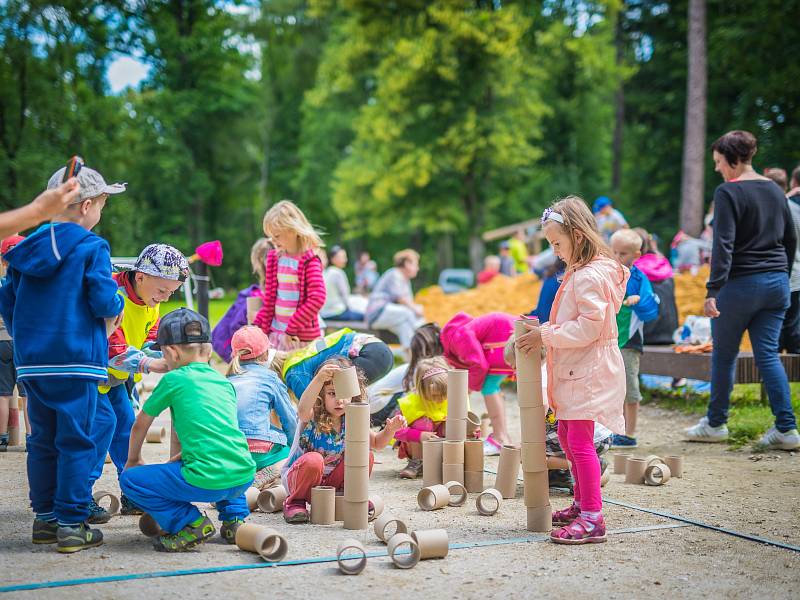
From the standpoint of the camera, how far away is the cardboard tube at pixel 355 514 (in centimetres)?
467

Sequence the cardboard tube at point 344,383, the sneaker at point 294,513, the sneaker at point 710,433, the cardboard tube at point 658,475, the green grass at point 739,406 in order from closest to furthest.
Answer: the cardboard tube at point 344,383
the sneaker at point 294,513
the cardboard tube at point 658,475
the sneaker at point 710,433
the green grass at point 739,406

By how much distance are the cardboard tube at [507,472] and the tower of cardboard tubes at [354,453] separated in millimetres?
1101

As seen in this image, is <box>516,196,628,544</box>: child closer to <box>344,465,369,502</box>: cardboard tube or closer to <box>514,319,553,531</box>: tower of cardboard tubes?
<box>514,319,553,531</box>: tower of cardboard tubes

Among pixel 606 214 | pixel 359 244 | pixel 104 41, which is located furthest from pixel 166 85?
pixel 606 214

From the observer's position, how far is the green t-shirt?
13.5 ft

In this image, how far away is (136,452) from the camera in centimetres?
431

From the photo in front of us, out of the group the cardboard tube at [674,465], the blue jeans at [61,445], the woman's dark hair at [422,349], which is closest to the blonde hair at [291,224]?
the woman's dark hair at [422,349]

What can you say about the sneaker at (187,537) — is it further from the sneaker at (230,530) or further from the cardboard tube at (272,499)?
the cardboard tube at (272,499)

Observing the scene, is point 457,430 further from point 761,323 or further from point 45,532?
point 761,323

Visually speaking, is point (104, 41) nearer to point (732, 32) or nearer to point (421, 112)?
point (421, 112)

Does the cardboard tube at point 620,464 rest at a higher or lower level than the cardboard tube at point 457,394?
lower

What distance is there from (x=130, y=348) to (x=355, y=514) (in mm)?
1414

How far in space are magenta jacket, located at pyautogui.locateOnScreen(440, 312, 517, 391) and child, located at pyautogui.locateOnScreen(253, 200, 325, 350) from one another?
3.33 ft

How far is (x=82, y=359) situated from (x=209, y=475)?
2.56 ft
